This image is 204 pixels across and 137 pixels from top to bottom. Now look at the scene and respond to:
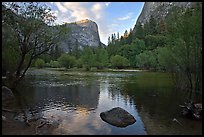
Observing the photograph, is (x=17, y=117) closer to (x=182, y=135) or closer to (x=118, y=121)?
(x=118, y=121)

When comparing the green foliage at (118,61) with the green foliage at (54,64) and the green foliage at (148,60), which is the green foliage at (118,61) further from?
the green foliage at (54,64)

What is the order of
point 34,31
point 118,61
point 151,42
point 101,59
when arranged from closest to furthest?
point 34,31 → point 118,61 → point 101,59 → point 151,42

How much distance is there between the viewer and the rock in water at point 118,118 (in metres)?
17.7

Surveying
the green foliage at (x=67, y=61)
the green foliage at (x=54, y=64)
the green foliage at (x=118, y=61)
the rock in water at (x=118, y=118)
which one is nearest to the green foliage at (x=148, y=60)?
the green foliage at (x=118, y=61)

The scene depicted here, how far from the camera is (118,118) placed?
59.5ft

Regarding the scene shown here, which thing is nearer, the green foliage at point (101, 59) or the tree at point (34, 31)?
the tree at point (34, 31)

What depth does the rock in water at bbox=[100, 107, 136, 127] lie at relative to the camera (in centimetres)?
1769

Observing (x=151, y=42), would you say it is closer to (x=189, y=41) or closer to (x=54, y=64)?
(x=54, y=64)

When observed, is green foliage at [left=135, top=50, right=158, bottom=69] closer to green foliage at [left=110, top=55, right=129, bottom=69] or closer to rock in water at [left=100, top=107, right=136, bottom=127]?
green foliage at [left=110, top=55, right=129, bottom=69]

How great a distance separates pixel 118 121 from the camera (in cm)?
1786

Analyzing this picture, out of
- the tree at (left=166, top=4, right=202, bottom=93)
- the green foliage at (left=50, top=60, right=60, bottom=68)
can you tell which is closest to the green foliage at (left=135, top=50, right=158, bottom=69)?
the green foliage at (left=50, top=60, right=60, bottom=68)

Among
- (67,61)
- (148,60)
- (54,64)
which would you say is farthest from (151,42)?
(54,64)

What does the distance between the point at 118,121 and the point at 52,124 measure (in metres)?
4.67

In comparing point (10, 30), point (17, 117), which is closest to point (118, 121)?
point (17, 117)
